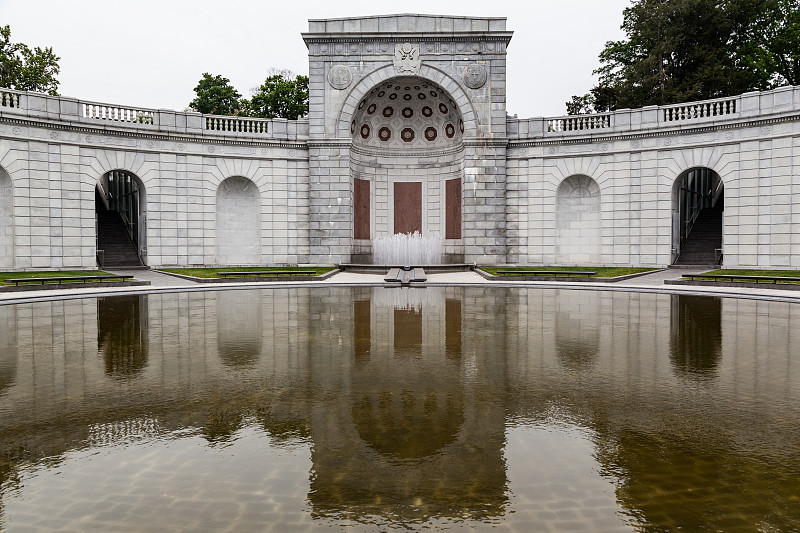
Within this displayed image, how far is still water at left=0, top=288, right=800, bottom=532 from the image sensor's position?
439 centimetres

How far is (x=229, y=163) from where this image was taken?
3691 cm

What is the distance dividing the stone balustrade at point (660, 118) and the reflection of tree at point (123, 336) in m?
28.0

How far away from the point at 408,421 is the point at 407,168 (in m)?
37.1

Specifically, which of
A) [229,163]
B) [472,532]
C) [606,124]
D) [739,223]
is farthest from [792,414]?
[229,163]

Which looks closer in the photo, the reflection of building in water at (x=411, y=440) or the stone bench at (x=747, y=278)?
the reflection of building in water at (x=411, y=440)

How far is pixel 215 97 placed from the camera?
55.2 m

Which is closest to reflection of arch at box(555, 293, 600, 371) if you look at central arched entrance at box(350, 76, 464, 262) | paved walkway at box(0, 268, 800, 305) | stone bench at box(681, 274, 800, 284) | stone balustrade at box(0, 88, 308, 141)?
paved walkway at box(0, 268, 800, 305)

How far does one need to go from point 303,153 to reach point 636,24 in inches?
1125

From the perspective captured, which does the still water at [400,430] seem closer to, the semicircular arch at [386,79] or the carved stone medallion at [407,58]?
the semicircular arch at [386,79]

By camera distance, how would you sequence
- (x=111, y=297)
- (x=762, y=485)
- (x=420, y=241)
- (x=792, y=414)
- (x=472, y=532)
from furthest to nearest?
(x=420, y=241) → (x=111, y=297) → (x=792, y=414) → (x=762, y=485) → (x=472, y=532)

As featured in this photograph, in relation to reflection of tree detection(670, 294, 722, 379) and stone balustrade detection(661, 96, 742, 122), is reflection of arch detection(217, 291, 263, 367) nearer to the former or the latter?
reflection of tree detection(670, 294, 722, 379)

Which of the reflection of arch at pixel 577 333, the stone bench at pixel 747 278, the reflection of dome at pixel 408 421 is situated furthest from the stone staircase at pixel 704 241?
the reflection of dome at pixel 408 421

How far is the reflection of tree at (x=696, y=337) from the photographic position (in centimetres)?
905

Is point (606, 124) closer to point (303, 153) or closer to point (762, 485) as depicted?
point (303, 153)
